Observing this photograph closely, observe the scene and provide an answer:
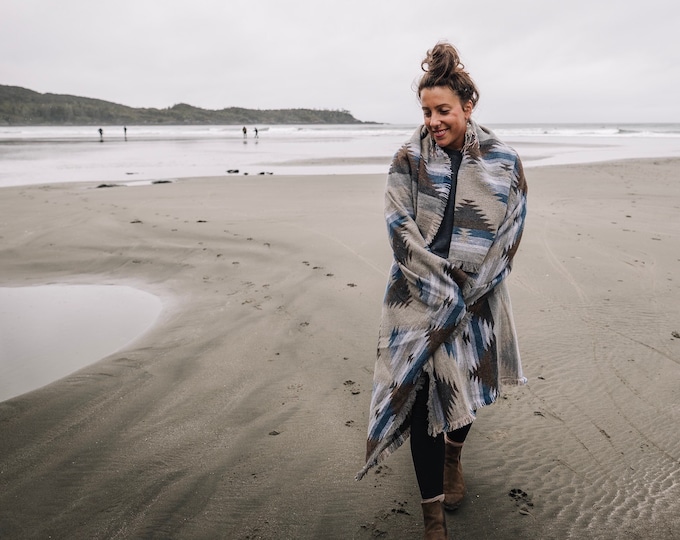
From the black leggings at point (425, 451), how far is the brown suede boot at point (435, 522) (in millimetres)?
38

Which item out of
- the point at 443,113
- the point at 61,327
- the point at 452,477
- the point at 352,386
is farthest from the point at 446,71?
the point at 61,327

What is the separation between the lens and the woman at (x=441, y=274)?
2.04 m

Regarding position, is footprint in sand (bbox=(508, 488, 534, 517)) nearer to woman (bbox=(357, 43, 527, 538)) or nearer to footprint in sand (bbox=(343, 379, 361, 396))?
woman (bbox=(357, 43, 527, 538))

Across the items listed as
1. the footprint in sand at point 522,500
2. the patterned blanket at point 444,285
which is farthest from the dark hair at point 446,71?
the footprint in sand at point 522,500

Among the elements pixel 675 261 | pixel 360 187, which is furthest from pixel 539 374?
pixel 360 187

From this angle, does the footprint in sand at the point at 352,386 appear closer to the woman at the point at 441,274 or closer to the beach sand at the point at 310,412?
the beach sand at the point at 310,412

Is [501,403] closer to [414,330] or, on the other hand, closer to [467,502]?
[467,502]

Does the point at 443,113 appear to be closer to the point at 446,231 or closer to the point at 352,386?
the point at 446,231

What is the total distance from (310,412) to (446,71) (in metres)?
2.12

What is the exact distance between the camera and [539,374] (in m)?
3.63

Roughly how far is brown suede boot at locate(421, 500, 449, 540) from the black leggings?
4 centimetres

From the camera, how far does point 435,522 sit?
6.94 ft

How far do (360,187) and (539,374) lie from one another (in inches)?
368

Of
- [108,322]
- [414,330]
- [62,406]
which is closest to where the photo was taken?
[414,330]
